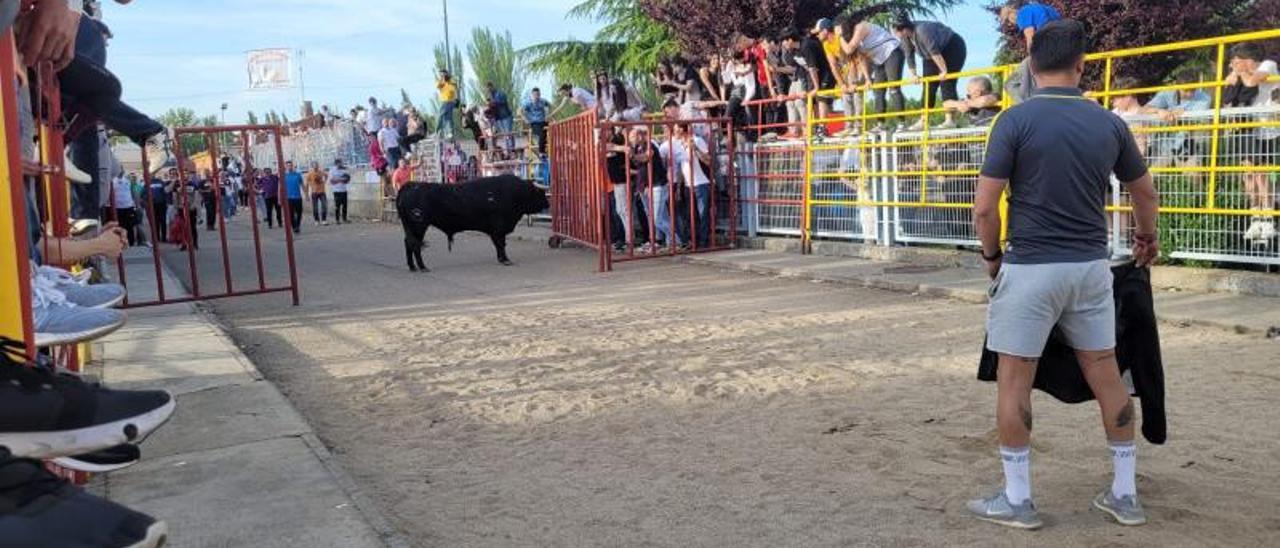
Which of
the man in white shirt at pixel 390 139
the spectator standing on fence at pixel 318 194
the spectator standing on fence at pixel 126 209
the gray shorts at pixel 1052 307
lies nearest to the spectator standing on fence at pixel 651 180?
the gray shorts at pixel 1052 307

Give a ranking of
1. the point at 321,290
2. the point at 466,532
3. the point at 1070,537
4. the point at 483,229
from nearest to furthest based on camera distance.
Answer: the point at 1070,537
the point at 466,532
the point at 321,290
the point at 483,229

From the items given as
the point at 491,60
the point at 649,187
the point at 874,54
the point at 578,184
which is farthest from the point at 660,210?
the point at 491,60

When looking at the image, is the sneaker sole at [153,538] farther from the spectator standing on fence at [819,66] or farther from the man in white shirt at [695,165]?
the spectator standing on fence at [819,66]

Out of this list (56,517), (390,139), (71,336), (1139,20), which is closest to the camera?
(56,517)

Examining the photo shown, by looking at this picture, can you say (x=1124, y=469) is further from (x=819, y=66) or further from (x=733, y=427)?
(x=819, y=66)

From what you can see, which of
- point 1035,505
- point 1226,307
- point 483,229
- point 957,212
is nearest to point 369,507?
point 1035,505

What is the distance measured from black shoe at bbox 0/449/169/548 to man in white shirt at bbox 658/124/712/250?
11.2 metres

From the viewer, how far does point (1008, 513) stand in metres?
3.48

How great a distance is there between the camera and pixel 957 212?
1038 cm

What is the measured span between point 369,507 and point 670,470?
1.30 m

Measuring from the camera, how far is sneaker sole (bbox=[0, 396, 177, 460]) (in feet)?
6.64

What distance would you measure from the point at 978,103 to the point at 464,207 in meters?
6.82

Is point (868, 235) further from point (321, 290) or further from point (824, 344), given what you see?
point (321, 290)

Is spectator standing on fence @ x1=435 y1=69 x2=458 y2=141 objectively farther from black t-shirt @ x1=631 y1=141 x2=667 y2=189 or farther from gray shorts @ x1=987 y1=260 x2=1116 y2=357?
gray shorts @ x1=987 y1=260 x2=1116 y2=357
